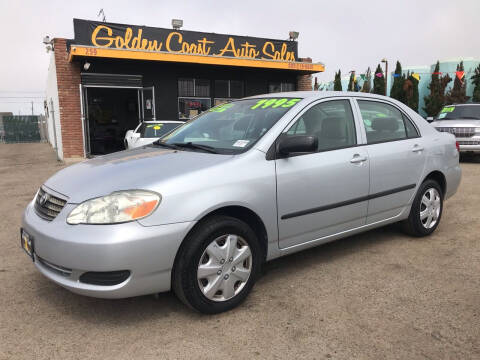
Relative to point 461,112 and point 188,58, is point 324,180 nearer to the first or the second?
point 188,58

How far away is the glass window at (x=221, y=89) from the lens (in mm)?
14445

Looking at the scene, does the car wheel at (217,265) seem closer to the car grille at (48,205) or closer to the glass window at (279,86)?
the car grille at (48,205)

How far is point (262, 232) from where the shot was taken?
303cm

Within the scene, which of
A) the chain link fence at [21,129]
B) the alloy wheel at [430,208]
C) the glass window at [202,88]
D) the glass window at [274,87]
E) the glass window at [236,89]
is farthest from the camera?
the chain link fence at [21,129]

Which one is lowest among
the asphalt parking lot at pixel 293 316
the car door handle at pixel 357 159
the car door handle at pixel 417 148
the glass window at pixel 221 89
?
the asphalt parking lot at pixel 293 316

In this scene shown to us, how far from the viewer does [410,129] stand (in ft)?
14.0

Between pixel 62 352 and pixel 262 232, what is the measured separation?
1.53 m

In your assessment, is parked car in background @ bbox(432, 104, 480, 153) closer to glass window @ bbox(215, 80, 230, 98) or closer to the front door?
glass window @ bbox(215, 80, 230, 98)

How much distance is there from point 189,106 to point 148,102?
142 centimetres

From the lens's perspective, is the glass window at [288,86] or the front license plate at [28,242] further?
the glass window at [288,86]

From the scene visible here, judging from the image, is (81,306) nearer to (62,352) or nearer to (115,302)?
(115,302)

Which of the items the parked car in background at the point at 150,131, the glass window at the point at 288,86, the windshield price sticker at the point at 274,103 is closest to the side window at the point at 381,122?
the windshield price sticker at the point at 274,103

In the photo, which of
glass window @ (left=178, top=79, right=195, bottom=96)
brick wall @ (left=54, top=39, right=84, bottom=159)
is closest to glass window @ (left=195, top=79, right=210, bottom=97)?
glass window @ (left=178, top=79, right=195, bottom=96)

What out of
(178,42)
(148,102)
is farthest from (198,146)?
(148,102)
